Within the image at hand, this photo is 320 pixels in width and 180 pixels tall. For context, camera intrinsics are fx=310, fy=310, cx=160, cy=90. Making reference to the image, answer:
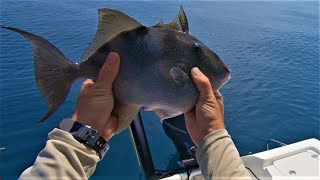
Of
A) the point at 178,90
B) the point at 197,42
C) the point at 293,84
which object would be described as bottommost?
the point at 293,84

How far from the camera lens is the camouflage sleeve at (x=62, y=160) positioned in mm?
1153

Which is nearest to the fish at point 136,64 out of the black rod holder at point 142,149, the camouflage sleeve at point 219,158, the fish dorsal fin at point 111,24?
the fish dorsal fin at point 111,24

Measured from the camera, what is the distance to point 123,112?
65.3 inches

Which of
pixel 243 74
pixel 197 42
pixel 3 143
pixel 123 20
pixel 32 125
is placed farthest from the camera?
pixel 243 74

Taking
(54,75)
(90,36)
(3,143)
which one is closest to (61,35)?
(90,36)

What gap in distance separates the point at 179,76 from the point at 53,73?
2.03ft

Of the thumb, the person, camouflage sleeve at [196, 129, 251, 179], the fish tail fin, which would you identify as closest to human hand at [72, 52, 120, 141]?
the person

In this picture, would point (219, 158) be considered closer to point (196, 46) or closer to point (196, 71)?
point (196, 71)

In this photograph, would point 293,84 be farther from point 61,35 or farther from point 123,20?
point 123,20

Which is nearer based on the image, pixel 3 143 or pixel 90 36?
pixel 3 143

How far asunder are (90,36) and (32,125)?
4.70 meters

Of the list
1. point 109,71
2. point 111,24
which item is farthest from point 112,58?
point 111,24

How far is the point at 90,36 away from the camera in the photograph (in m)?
8.84

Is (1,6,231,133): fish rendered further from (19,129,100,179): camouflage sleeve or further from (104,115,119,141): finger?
(19,129,100,179): camouflage sleeve
